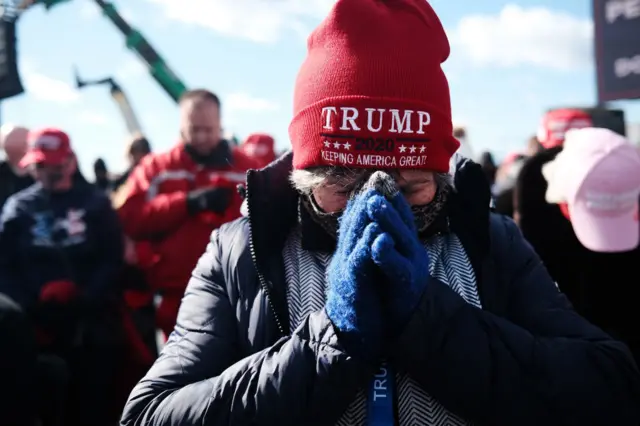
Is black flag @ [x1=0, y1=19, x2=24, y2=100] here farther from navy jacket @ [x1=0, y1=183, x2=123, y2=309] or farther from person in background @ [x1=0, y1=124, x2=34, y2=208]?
navy jacket @ [x1=0, y1=183, x2=123, y2=309]

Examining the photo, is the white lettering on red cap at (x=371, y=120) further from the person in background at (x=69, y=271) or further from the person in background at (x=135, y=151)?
the person in background at (x=135, y=151)

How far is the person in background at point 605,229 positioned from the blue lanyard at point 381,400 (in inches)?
57.4

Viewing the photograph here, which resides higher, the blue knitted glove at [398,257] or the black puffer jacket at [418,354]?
the blue knitted glove at [398,257]

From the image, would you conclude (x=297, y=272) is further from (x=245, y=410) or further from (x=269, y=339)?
(x=245, y=410)

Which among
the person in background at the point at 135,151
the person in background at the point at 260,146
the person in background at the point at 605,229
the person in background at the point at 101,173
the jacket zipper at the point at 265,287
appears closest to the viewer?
the jacket zipper at the point at 265,287

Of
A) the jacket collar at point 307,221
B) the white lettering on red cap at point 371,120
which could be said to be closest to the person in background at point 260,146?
the jacket collar at point 307,221

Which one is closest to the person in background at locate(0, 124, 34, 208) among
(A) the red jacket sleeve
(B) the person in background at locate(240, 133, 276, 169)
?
(A) the red jacket sleeve

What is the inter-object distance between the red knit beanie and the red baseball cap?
105 inches

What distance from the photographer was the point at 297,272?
1203 millimetres

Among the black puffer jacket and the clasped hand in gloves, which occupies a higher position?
the clasped hand in gloves

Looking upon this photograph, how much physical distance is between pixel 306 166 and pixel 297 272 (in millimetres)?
240

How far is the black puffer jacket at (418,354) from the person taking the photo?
995mm

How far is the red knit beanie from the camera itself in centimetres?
122

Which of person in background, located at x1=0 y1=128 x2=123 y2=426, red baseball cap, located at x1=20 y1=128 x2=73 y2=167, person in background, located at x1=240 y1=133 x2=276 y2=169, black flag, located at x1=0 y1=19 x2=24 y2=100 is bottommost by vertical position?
person in background, located at x1=0 y1=128 x2=123 y2=426
